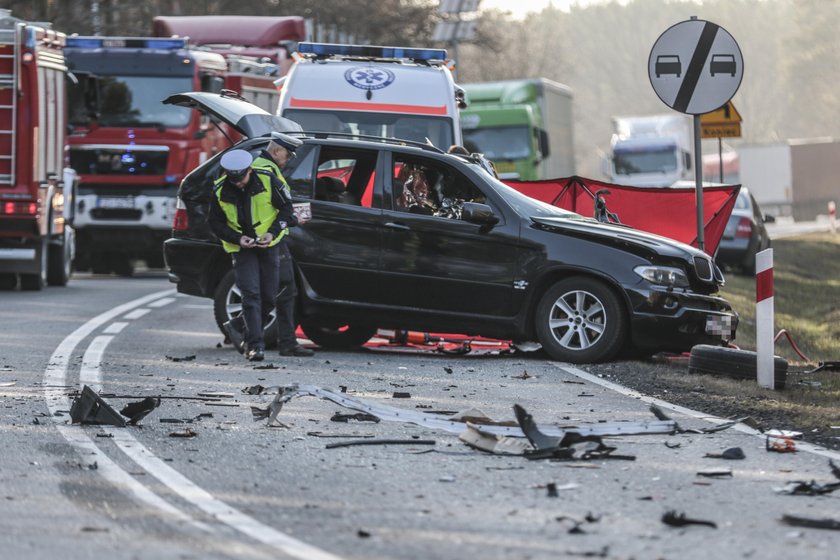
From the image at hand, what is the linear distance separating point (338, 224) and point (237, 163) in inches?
39.1

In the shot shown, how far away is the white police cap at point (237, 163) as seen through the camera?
40.2 ft

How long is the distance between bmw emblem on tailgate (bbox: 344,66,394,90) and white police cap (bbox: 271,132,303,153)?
436 centimetres

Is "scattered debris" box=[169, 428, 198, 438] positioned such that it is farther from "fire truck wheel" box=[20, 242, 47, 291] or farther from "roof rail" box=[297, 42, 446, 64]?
"fire truck wheel" box=[20, 242, 47, 291]

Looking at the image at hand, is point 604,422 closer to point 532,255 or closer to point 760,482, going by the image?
point 760,482

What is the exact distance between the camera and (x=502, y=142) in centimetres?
3131

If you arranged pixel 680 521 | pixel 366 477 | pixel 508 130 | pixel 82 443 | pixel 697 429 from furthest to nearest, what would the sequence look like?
pixel 508 130
pixel 697 429
pixel 82 443
pixel 366 477
pixel 680 521

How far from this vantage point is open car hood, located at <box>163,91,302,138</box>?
13461 millimetres

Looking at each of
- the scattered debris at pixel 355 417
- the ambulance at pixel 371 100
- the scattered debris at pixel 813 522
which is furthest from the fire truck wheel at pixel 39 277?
the scattered debris at pixel 813 522

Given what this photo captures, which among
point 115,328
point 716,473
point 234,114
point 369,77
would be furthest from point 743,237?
point 716,473

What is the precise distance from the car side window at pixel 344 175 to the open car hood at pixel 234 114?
2.23ft

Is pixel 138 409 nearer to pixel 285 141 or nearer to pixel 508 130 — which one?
pixel 285 141

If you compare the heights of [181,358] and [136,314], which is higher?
[136,314]


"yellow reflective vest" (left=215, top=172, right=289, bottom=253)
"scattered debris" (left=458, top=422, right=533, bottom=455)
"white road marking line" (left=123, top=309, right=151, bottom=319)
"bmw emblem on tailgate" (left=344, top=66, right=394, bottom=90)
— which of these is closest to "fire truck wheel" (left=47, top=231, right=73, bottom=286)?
"white road marking line" (left=123, top=309, right=151, bottom=319)

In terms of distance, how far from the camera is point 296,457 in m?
7.89
